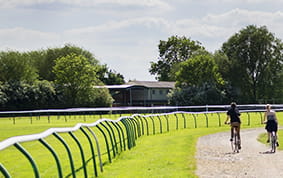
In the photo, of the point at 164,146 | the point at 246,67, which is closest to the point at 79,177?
the point at 164,146

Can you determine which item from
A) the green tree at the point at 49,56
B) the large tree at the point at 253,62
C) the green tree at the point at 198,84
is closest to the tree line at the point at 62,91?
the green tree at the point at 198,84

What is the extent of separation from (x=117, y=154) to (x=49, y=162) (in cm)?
233

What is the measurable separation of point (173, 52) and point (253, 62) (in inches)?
916

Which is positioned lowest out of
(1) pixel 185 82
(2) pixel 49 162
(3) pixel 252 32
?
(2) pixel 49 162

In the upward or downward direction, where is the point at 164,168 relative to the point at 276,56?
downward

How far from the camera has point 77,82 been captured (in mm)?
78812

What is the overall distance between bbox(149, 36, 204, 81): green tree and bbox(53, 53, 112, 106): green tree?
24.4m

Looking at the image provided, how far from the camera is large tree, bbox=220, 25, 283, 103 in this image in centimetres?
8375

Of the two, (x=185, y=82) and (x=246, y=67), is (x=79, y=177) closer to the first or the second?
(x=185, y=82)

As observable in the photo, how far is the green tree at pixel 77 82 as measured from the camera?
77.1 m

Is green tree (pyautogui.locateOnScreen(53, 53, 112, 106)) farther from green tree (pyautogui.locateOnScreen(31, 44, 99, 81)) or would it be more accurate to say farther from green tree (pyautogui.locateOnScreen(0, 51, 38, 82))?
green tree (pyautogui.locateOnScreen(31, 44, 99, 81))

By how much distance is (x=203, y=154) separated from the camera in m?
18.1

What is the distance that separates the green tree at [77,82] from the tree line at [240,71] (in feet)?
40.4

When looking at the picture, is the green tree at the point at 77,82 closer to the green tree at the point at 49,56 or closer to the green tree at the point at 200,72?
the green tree at the point at 200,72
